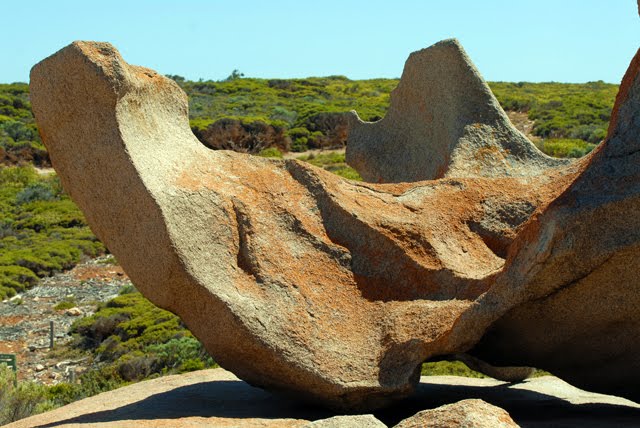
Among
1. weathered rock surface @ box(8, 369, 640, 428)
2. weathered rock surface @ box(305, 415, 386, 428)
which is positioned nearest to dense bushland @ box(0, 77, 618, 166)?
weathered rock surface @ box(8, 369, 640, 428)

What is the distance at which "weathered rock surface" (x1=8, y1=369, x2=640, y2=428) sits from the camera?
6406 millimetres

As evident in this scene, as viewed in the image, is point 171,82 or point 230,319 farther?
point 171,82

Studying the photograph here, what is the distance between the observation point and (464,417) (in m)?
4.80

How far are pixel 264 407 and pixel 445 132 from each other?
355cm

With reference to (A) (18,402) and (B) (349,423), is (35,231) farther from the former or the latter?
(B) (349,423)

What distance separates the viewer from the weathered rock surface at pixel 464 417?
4777mm

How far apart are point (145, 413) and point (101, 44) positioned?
2718 millimetres

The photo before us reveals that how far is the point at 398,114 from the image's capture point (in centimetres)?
1006

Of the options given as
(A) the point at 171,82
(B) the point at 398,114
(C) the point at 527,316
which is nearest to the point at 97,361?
(B) the point at 398,114

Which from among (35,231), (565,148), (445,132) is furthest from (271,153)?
(445,132)

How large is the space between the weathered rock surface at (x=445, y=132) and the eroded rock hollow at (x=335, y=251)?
1.02 meters

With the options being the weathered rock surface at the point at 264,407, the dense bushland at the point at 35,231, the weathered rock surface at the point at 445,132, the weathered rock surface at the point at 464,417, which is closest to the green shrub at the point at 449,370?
the weathered rock surface at the point at 264,407

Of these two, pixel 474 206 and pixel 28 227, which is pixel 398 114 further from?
pixel 28 227

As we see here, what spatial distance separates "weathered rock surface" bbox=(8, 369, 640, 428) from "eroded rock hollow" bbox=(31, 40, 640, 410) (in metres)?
0.31
